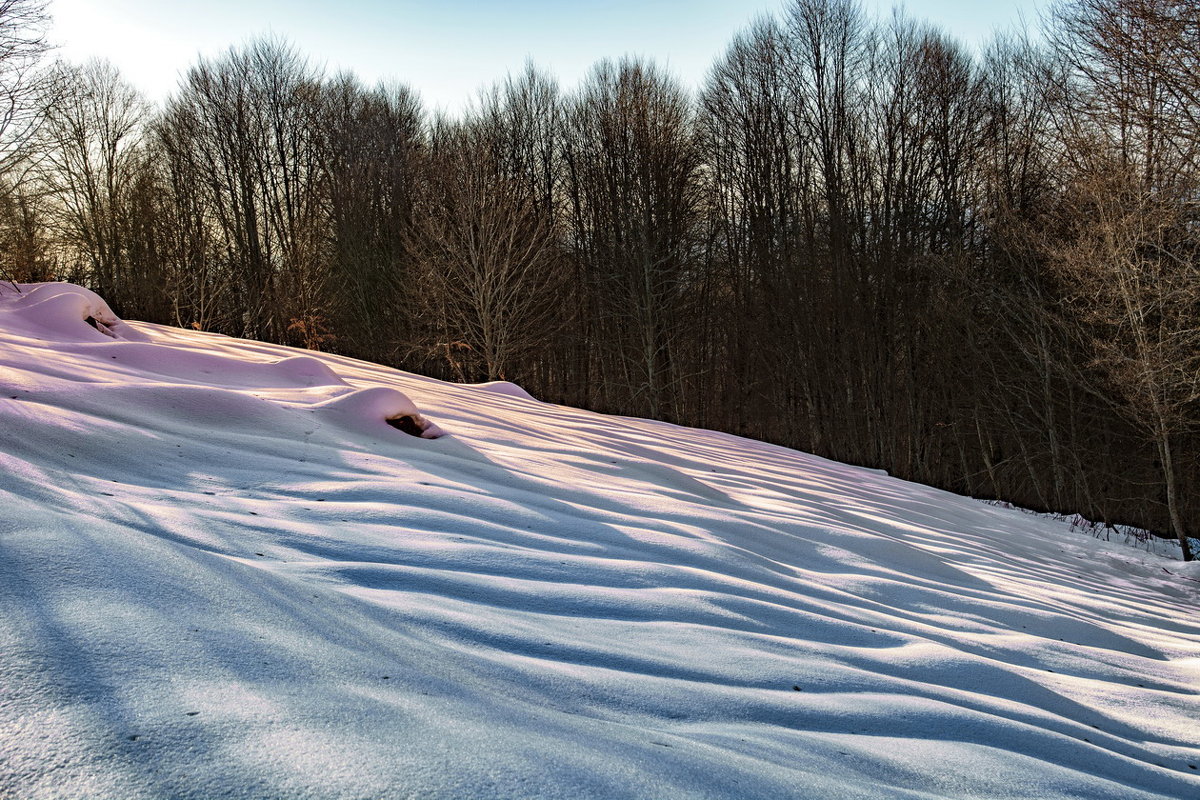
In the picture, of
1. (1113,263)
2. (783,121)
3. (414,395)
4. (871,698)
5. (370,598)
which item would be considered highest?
(783,121)

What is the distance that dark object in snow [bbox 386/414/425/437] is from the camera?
4.41m

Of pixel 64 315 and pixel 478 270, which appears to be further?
pixel 478 270

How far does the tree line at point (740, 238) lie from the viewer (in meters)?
12.9

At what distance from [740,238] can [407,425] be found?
21.6 meters

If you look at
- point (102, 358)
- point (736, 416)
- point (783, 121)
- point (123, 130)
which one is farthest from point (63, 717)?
point (123, 130)

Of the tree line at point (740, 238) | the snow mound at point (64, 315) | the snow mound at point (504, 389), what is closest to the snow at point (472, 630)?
the snow mound at point (64, 315)

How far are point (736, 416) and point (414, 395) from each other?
20478 millimetres

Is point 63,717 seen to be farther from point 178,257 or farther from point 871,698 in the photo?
point 178,257

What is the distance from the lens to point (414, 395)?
20.2ft

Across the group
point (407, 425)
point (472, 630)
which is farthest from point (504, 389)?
point (472, 630)

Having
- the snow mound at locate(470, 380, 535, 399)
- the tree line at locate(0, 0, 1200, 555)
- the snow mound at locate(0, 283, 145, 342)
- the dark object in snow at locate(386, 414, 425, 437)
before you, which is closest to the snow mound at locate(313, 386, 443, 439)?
the dark object in snow at locate(386, 414, 425, 437)

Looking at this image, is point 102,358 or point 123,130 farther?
point 123,130

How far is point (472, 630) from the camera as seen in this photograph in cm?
190

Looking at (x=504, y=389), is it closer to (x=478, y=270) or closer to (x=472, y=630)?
(x=472, y=630)
